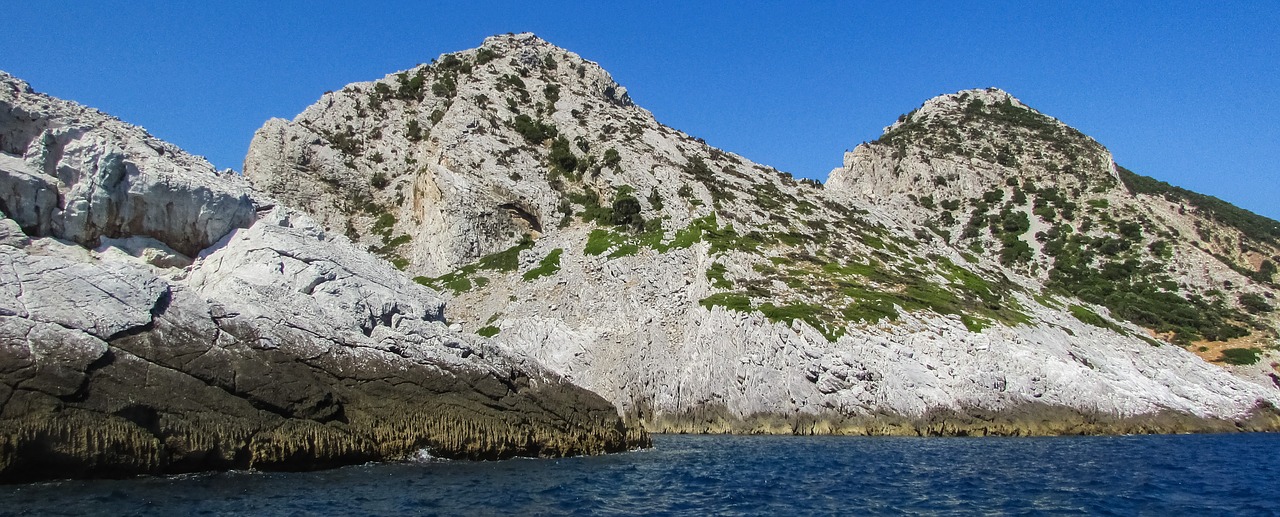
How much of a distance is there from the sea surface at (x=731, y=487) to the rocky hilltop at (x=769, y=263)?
549 inches

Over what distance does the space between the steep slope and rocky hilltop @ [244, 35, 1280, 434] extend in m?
0.45

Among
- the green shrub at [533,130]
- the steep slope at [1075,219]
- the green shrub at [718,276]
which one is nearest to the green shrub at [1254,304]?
the steep slope at [1075,219]

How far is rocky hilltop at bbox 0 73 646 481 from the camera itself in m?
20.7

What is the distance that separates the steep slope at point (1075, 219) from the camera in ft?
276

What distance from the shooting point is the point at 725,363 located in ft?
158

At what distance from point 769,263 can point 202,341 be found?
4353 cm

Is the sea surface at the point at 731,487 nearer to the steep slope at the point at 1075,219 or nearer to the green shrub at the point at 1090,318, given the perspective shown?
the green shrub at the point at 1090,318

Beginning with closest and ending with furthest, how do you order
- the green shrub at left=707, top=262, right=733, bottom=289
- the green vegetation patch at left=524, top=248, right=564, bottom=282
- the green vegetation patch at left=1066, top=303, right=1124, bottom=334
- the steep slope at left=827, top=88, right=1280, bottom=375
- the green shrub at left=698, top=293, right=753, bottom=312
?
the green shrub at left=698, top=293, right=753, bottom=312 → the green shrub at left=707, top=262, right=733, bottom=289 → the green vegetation patch at left=1066, top=303, right=1124, bottom=334 → the green vegetation patch at left=524, top=248, right=564, bottom=282 → the steep slope at left=827, top=88, right=1280, bottom=375

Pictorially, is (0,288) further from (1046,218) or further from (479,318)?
(1046,218)

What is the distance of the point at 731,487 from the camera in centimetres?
2344

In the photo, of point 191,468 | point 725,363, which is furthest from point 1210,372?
point 191,468

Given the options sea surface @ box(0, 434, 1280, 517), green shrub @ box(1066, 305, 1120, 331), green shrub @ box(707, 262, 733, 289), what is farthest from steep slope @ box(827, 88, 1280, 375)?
sea surface @ box(0, 434, 1280, 517)

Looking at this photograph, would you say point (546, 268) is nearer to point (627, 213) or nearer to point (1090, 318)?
point (627, 213)

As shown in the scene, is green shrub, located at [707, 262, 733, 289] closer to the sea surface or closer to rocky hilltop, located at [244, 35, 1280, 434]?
rocky hilltop, located at [244, 35, 1280, 434]
